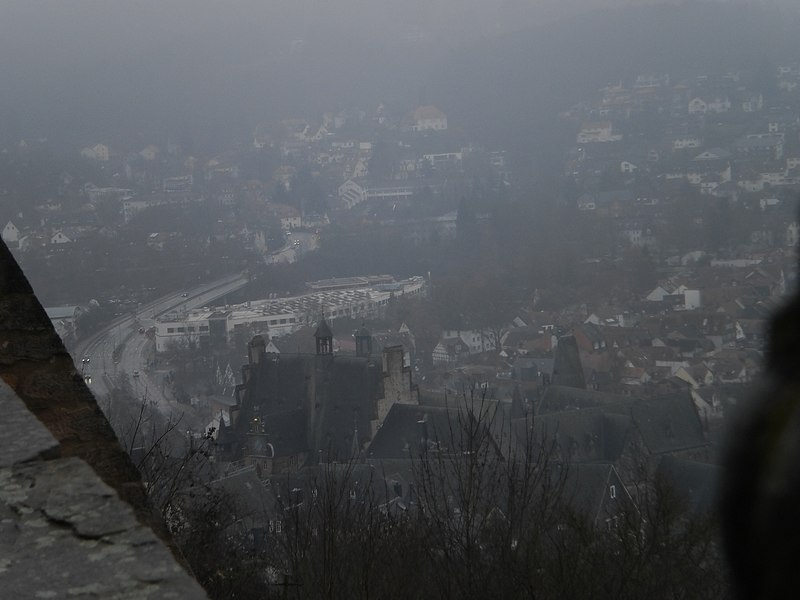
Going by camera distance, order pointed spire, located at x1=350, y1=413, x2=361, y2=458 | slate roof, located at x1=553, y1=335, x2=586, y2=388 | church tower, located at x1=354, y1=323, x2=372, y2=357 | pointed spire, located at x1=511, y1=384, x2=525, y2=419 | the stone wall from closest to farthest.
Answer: the stone wall → pointed spire, located at x1=511, y1=384, x2=525, y2=419 → pointed spire, located at x1=350, y1=413, x2=361, y2=458 → church tower, located at x1=354, y1=323, x2=372, y2=357 → slate roof, located at x1=553, y1=335, x2=586, y2=388

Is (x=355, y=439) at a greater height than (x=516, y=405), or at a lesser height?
lesser

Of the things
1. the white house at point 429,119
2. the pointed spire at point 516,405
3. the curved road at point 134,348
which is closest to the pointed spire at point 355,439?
the pointed spire at point 516,405

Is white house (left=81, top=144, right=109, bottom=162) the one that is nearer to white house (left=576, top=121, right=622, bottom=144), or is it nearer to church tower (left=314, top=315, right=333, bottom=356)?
church tower (left=314, top=315, right=333, bottom=356)

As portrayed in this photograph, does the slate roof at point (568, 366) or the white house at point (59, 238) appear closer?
the slate roof at point (568, 366)

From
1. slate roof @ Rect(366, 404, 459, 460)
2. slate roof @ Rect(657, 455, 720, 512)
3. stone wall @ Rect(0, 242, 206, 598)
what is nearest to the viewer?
stone wall @ Rect(0, 242, 206, 598)

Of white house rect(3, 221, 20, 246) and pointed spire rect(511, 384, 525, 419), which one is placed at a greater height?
white house rect(3, 221, 20, 246)

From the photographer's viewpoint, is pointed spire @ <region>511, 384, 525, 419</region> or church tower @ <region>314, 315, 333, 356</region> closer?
pointed spire @ <region>511, 384, 525, 419</region>

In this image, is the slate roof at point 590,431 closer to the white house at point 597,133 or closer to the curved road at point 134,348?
the curved road at point 134,348

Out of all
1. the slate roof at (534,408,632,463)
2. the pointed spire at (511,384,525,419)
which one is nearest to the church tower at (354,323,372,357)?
the pointed spire at (511,384,525,419)

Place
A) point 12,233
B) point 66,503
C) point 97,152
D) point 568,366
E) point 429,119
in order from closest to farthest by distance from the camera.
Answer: point 66,503
point 12,233
point 568,366
point 97,152
point 429,119

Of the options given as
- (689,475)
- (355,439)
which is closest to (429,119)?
(355,439)

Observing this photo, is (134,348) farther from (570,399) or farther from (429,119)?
(429,119)

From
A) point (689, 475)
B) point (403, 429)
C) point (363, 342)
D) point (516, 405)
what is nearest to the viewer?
point (689, 475)

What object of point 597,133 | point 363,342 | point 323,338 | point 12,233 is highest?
point 12,233
